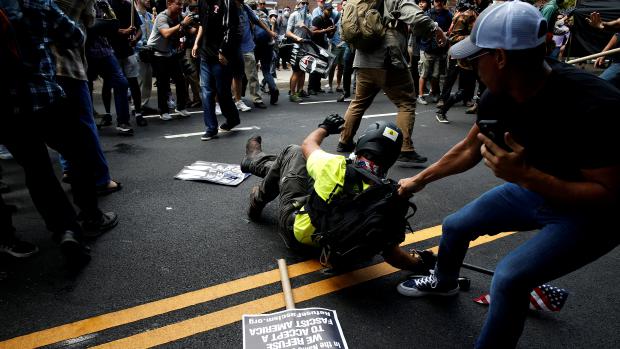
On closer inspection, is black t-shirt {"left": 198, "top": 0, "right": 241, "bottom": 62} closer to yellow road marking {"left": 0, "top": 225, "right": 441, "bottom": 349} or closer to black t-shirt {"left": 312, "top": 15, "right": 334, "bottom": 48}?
yellow road marking {"left": 0, "top": 225, "right": 441, "bottom": 349}

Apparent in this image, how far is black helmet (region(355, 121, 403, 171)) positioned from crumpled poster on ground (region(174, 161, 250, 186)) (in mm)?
1880

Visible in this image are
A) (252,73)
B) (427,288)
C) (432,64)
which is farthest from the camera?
(432,64)

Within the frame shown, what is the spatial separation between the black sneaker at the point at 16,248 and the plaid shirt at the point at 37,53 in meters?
0.95


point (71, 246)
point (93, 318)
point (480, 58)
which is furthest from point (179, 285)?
point (480, 58)

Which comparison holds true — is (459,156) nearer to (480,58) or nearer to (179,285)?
(480,58)

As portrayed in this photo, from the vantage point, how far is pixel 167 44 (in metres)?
6.65

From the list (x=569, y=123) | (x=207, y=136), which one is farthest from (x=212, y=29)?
(x=569, y=123)

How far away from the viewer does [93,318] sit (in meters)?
2.18

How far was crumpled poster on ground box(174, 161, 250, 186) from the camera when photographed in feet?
13.5

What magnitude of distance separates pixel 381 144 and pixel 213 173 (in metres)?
2.35

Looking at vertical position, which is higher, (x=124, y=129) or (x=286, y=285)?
(x=124, y=129)

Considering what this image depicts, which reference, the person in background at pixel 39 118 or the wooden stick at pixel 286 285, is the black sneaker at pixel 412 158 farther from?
the person in background at pixel 39 118

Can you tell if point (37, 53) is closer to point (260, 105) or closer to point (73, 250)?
point (73, 250)

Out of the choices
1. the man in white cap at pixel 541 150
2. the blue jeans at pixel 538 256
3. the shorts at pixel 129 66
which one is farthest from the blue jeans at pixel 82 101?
the blue jeans at pixel 538 256
